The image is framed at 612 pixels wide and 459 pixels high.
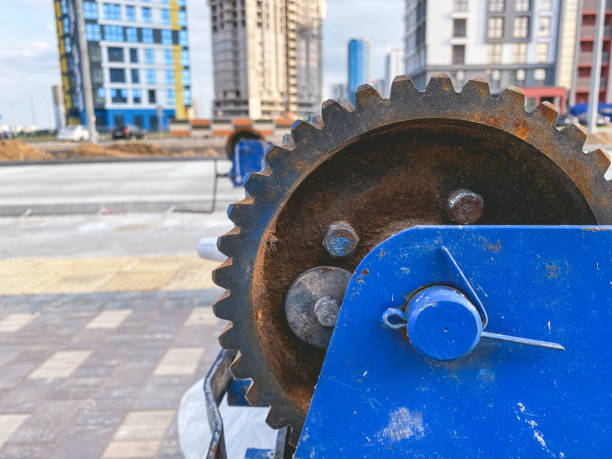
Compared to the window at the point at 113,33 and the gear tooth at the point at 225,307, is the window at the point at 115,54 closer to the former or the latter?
the window at the point at 113,33

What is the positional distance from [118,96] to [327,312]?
6715cm

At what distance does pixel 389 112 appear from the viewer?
1.50 m

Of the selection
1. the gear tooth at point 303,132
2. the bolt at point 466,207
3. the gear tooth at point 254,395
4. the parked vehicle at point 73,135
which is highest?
the gear tooth at point 303,132

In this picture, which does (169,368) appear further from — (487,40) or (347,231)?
(487,40)

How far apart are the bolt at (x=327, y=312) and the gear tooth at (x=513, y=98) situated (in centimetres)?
76

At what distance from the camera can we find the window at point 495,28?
46031 millimetres

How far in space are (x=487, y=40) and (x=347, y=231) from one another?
165 ft

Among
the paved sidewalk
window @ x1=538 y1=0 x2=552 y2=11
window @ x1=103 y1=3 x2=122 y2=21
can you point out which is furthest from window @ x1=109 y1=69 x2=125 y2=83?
the paved sidewalk

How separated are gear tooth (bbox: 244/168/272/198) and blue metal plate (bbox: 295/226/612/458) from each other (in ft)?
1.45

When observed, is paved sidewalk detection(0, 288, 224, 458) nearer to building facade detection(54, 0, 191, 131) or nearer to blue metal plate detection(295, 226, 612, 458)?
blue metal plate detection(295, 226, 612, 458)

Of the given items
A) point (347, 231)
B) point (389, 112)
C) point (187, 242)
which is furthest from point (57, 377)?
point (187, 242)

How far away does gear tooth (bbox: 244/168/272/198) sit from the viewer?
154 cm

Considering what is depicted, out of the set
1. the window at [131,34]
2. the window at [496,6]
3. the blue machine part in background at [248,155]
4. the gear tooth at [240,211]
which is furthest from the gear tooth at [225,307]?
the window at [131,34]

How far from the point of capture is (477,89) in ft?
4.76
